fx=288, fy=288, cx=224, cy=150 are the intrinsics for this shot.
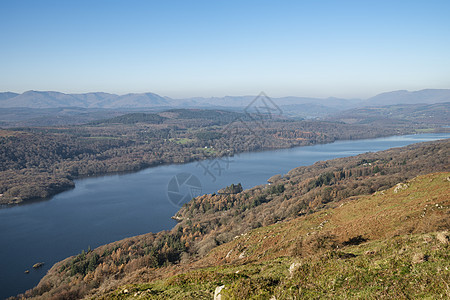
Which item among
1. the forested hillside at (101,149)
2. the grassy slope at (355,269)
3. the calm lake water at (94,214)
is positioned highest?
the grassy slope at (355,269)

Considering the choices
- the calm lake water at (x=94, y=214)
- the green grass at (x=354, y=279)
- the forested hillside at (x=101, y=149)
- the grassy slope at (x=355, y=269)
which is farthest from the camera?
the forested hillside at (x=101, y=149)

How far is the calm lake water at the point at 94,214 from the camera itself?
152ft

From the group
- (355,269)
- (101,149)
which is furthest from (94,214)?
(101,149)

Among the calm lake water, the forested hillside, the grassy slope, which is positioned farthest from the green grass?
the forested hillside

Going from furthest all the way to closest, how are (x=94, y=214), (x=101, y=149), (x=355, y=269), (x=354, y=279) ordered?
(x=101, y=149), (x=94, y=214), (x=355, y=269), (x=354, y=279)

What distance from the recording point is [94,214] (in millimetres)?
64812

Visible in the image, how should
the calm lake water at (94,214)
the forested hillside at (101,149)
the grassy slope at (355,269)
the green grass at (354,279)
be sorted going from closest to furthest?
1. the green grass at (354,279)
2. the grassy slope at (355,269)
3. the calm lake water at (94,214)
4. the forested hillside at (101,149)

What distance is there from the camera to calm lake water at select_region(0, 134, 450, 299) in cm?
4622

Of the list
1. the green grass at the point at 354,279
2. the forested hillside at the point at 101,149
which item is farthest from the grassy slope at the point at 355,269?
the forested hillside at the point at 101,149

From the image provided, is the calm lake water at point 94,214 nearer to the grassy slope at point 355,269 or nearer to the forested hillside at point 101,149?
the forested hillside at point 101,149

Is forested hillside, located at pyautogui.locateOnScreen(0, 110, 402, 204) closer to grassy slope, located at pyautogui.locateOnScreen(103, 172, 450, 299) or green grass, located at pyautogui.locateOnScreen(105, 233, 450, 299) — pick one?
grassy slope, located at pyautogui.locateOnScreen(103, 172, 450, 299)

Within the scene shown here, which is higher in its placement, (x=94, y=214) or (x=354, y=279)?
(x=354, y=279)

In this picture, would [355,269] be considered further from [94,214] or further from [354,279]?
[94,214]

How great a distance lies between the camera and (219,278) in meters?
10.7
